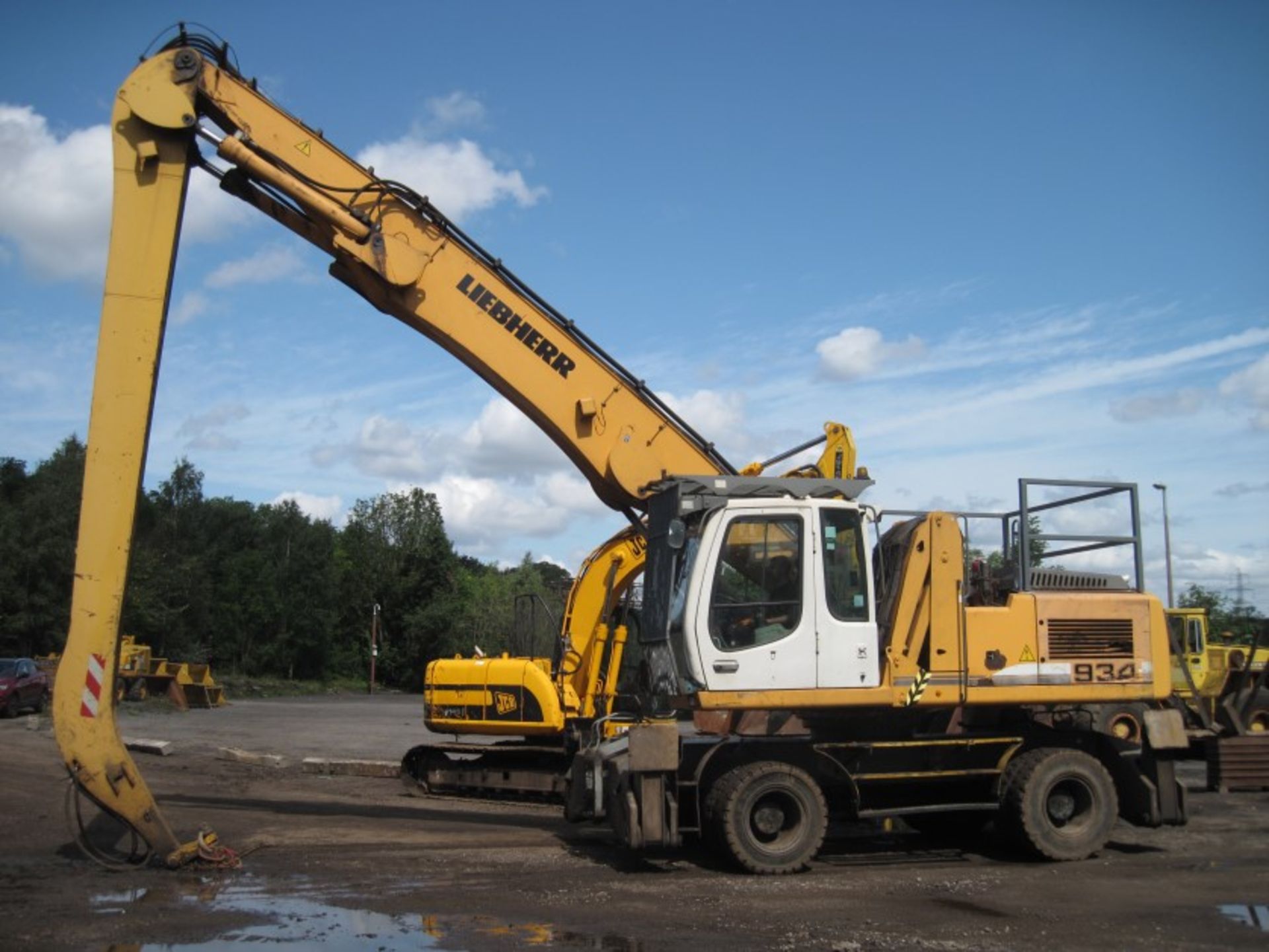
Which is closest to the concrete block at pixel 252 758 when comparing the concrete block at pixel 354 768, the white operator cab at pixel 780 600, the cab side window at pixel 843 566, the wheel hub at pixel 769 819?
the concrete block at pixel 354 768

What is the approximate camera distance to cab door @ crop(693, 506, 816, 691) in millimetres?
9078

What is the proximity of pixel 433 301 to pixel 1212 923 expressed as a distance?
795cm

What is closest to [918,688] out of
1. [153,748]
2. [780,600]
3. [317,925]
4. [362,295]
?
[780,600]

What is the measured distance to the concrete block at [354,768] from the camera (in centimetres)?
1620

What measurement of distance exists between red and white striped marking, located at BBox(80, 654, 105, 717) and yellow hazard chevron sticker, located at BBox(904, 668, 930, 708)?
20.2 ft

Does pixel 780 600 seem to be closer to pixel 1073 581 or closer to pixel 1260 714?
pixel 1073 581

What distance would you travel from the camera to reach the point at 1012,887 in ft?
28.8

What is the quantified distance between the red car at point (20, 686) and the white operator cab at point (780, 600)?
2390 centimetres

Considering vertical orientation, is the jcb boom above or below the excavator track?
above

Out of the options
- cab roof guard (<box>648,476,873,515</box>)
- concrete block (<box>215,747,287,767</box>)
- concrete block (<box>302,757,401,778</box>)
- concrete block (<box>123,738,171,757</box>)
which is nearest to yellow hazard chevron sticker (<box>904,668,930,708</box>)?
cab roof guard (<box>648,476,873,515</box>)

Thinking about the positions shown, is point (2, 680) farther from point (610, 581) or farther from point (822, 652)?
point (822, 652)

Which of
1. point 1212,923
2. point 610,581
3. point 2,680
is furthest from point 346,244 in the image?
point 2,680

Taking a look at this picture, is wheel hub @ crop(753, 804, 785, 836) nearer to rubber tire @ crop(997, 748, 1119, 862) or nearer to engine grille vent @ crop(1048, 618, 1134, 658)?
rubber tire @ crop(997, 748, 1119, 862)

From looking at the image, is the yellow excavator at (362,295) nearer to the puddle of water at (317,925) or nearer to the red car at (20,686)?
the puddle of water at (317,925)
